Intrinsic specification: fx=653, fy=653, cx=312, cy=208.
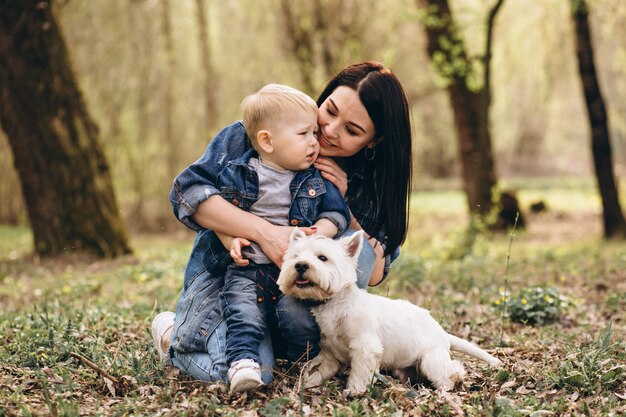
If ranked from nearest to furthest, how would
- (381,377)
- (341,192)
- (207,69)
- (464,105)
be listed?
(381,377)
(341,192)
(464,105)
(207,69)

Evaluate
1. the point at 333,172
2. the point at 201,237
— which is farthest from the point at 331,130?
the point at 201,237

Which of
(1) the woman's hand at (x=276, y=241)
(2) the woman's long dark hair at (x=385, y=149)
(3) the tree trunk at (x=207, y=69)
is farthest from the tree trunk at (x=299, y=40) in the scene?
(1) the woman's hand at (x=276, y=241)

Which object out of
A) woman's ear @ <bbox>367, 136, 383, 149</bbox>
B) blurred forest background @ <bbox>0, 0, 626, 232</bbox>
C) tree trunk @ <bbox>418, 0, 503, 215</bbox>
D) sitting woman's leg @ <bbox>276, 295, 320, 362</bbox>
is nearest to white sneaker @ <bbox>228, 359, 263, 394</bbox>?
sitting woman's leg @ <bbox>276, 295, 320, 362</bbox>

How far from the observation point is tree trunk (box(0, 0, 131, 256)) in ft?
27.0

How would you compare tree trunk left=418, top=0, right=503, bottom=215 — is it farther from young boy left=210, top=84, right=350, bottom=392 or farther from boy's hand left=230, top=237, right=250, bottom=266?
boy's hand left=230, top=237, right=250, bottom=266

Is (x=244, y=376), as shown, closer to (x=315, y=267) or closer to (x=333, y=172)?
(x=315, y=267)

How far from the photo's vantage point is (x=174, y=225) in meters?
17.6

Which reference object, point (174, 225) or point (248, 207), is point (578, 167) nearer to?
point (174, 225)

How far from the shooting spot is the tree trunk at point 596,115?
35.6ft

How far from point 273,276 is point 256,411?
747 mm

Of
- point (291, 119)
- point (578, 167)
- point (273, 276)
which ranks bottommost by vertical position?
point (578, 167)

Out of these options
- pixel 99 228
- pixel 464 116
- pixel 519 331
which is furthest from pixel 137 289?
pixel 464 116

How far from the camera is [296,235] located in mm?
3283

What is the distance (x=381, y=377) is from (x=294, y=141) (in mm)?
1302
